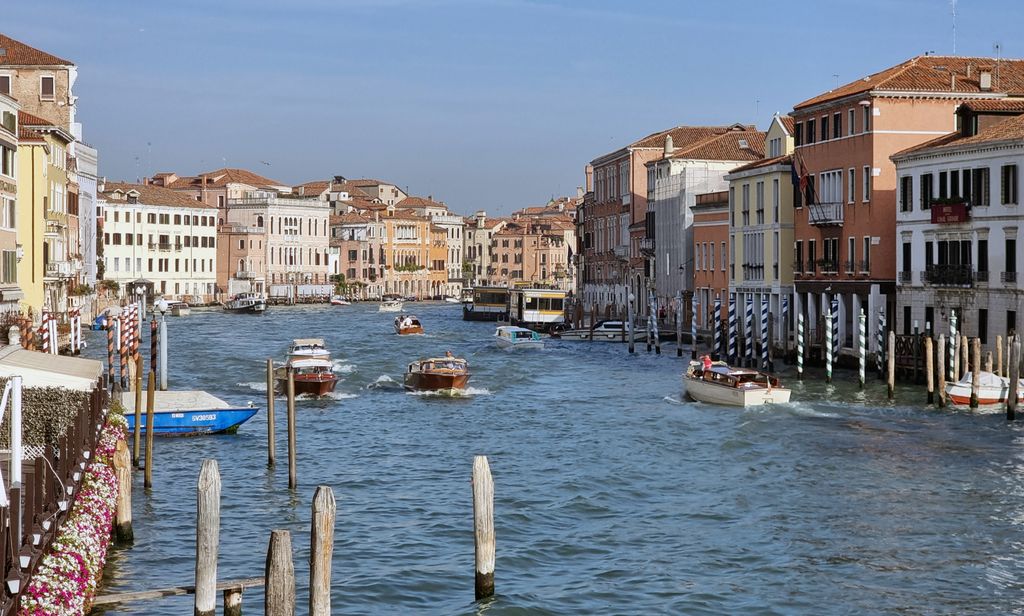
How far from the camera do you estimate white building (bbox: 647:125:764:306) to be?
57.5 meters

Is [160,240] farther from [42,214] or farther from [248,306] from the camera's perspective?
[42,214]

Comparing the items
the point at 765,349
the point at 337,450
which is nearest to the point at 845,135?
the point at 765,349

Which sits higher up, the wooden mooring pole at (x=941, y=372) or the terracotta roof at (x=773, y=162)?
the terracotta roof at (x=773, y=162)

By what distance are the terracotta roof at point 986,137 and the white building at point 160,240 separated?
2630 inches

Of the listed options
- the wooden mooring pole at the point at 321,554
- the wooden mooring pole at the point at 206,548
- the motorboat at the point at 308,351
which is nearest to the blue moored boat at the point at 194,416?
the motorboat at the point at 308,351

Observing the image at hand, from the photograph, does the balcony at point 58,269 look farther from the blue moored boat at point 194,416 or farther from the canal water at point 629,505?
the blue moored boat at point 194,416

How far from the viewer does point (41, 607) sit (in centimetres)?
975

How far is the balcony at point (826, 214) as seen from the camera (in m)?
39.1

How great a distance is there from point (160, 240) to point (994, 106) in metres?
70.0

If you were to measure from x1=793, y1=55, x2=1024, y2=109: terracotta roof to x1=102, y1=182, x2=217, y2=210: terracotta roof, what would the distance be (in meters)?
62.6

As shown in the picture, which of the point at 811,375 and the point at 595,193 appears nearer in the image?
the point at 811,375

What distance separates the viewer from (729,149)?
61250 millimetres

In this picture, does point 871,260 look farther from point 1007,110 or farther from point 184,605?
point 184,605

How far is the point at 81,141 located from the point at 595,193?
82.5ft
